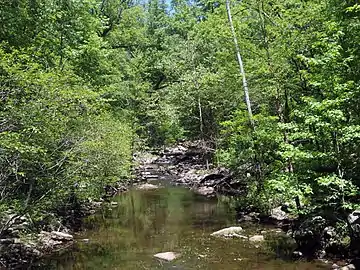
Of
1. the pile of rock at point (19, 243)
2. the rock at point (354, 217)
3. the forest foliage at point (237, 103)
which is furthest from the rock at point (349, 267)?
the pile of rock at point (19, 243)

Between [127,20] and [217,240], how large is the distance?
30472 millimetres

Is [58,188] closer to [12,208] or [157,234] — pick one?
[12,208]

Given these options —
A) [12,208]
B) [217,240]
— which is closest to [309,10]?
[217,240]

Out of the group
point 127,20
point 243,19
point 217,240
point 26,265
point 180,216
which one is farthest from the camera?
point 127,20

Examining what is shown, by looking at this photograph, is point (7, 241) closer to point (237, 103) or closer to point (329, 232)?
point (329, 232)

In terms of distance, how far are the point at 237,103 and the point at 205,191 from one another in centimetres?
603

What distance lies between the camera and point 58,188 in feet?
39.9

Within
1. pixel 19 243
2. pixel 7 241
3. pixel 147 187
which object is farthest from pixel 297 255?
pixel 147 187

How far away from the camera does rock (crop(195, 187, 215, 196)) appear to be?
23.4 meters

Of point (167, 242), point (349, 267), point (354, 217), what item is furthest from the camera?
point (167, 242)

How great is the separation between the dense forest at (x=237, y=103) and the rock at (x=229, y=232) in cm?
211

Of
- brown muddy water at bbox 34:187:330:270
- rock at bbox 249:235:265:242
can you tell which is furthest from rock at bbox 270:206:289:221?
rock at bbox 249:235:265:242

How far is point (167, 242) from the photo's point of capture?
14.0 meters

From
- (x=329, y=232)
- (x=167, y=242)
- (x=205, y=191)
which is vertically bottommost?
(x=167, y=242)
